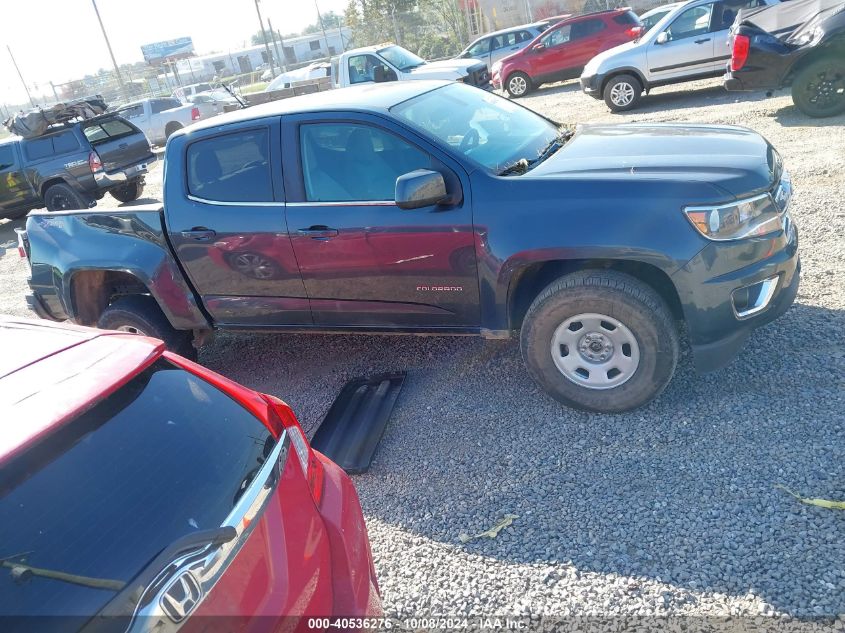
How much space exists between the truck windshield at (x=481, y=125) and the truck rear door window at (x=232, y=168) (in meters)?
0.92

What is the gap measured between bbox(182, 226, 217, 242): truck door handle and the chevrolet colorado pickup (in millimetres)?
16

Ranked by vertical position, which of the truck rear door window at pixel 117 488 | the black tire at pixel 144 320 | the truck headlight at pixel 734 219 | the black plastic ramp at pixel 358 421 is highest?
the truck rear door window at pixel 117 488

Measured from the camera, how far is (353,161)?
Result: 12.1 ft

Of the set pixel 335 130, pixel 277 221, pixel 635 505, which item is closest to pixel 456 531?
pixel 635 505

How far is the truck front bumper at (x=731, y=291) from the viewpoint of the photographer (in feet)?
9.85

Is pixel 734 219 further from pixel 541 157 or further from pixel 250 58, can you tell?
pixel 250 58

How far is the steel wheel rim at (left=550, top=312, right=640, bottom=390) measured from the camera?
325 cm

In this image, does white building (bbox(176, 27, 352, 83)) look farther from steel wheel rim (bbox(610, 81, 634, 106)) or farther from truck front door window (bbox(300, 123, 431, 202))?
truck front door window (bbox(300, 123, 431, 202))

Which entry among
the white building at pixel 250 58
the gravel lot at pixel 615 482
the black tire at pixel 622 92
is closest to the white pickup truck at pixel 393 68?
the black tire at pixel 622 92

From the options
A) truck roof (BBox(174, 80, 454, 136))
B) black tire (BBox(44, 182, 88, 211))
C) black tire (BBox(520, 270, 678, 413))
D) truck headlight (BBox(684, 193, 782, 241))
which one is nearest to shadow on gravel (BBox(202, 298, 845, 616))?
black tire (BBox(520, 270, 678, 413))

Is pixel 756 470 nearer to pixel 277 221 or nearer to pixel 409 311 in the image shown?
pixel 409 311

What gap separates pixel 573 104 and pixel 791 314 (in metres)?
10.5

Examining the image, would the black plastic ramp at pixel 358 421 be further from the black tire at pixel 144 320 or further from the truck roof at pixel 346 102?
the truck roof at pixel 346 102

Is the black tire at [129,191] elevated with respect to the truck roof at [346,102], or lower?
lower
